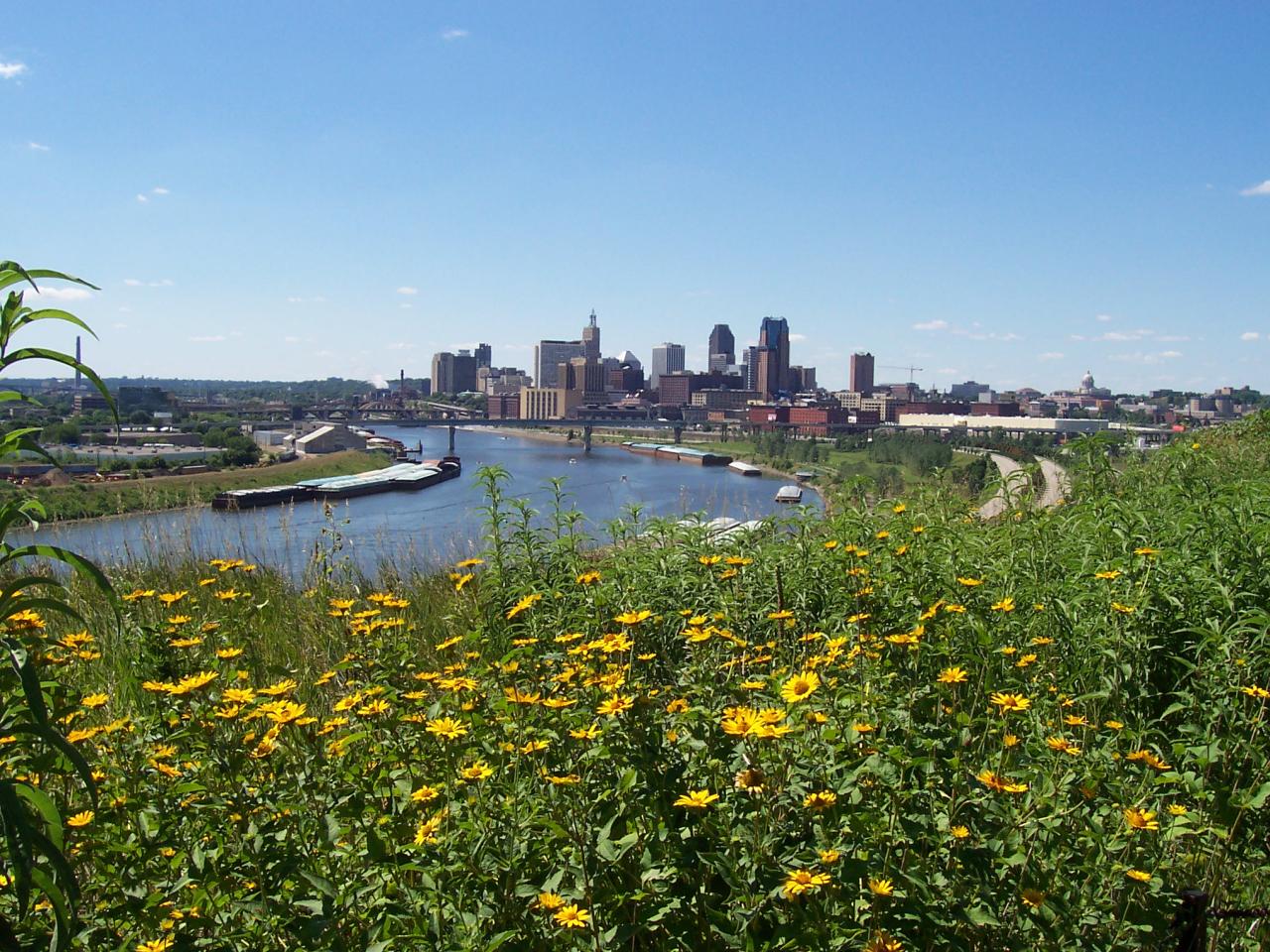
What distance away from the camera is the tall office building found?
147250 mm

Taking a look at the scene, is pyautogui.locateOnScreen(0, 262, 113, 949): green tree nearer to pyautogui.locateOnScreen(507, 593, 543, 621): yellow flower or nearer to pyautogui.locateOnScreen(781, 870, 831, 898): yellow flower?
pyautogui.locateOnScreen(781, 870, 831, 898): yellow flower

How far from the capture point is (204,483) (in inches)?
850

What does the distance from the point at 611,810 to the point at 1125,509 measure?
2862mm

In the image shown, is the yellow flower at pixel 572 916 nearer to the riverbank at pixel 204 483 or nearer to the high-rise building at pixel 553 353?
the riverbank at pixel 204 483

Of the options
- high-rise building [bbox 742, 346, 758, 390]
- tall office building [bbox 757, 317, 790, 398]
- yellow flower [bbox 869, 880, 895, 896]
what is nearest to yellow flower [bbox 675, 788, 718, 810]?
yellow flower [bbox 869, 880, 895, 896]

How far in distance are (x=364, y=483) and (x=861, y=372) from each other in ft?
481

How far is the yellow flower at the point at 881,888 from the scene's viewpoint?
1.43 meters

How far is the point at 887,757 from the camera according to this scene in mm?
1716

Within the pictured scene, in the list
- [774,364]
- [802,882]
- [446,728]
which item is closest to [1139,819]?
[802,882]

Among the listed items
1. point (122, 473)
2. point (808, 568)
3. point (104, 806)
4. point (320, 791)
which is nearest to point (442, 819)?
point (320, 791)

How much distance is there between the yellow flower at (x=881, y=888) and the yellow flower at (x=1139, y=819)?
0.49 meters

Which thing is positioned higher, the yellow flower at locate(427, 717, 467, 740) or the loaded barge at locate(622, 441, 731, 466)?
the yellow flower at locate(427, 717, 467, 740)

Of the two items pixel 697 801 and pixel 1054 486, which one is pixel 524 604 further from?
pixel 1054 486

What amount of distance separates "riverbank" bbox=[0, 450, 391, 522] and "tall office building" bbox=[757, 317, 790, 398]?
97.6 meters
